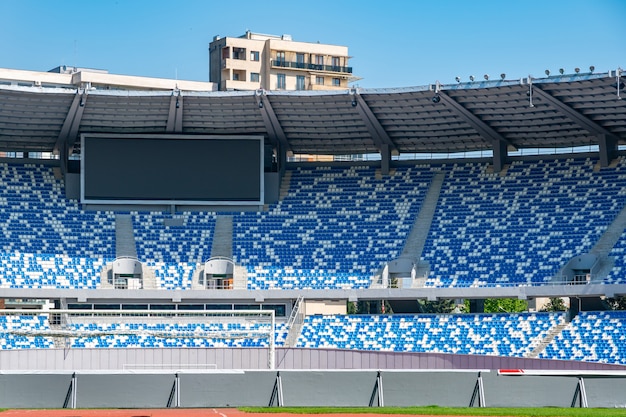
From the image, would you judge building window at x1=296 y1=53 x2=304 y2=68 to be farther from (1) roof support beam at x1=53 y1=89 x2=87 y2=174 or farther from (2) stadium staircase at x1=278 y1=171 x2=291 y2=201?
(1) roof support beam at x1=53 y1=89 x2=87 y2=174

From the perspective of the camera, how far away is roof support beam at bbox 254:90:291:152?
64.7m

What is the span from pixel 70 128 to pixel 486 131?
23154 millimetres

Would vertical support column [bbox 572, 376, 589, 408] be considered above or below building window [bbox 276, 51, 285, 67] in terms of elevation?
below

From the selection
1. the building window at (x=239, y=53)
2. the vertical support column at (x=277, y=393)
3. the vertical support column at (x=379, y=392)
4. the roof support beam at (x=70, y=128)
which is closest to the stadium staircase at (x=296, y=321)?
the roof support beam at (x=70, y=128)

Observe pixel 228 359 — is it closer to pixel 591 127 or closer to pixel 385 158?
pixel 385 158

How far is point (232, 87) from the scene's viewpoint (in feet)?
387

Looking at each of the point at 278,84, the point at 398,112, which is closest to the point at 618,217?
the point at 398,112

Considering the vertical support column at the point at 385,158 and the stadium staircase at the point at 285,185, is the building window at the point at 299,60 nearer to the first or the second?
the stadium staircase at the point at 285,185

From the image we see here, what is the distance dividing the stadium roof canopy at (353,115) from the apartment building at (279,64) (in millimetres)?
45914

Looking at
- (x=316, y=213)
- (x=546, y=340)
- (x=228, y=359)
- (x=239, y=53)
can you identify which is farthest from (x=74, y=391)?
(x=239, y=53)

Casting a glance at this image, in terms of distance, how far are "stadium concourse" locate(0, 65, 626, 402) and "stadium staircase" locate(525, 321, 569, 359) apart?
0.34 ft

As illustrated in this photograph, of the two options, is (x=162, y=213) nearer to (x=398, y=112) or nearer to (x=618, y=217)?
(x=398, y=112)

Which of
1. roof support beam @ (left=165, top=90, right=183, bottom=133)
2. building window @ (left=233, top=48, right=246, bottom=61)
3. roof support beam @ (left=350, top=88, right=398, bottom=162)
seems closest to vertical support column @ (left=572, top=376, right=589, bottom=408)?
roof support beam @ (left=350, top=88, right=398, bottom=162)

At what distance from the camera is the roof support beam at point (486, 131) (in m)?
63.8
